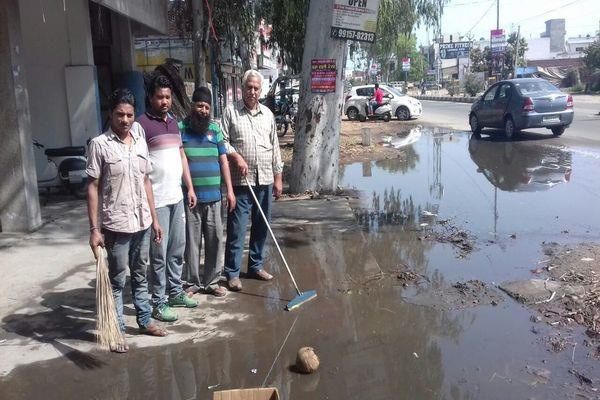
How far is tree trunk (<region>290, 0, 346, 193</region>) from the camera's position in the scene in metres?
8.28

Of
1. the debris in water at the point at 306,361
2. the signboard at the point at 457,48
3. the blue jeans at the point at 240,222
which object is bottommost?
the debris in water at the point at 306,361

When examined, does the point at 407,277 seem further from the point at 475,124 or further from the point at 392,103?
the point at 392,103

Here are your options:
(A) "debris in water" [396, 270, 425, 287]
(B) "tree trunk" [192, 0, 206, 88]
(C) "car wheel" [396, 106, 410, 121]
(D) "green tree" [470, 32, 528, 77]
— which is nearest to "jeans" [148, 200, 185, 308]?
(A) "debris in water" [396, 270, 425, 287]

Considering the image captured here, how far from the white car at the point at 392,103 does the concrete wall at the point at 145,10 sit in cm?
1413

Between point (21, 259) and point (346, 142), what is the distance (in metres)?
11.8

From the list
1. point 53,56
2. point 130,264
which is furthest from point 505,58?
point 130,264

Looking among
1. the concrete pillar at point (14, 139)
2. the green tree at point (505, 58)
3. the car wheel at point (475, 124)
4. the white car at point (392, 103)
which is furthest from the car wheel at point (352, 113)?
the green tree at point (505, 58)

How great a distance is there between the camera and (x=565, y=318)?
13.9 ft

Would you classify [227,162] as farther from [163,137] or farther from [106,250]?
[106,250]

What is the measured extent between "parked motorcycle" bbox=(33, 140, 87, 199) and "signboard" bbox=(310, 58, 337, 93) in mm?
3907

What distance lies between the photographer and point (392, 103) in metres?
25.4

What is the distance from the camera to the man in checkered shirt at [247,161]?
493 cm

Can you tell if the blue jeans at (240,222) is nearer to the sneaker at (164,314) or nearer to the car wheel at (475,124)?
the sneaker at (164,314)

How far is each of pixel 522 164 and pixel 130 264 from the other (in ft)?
31.2
